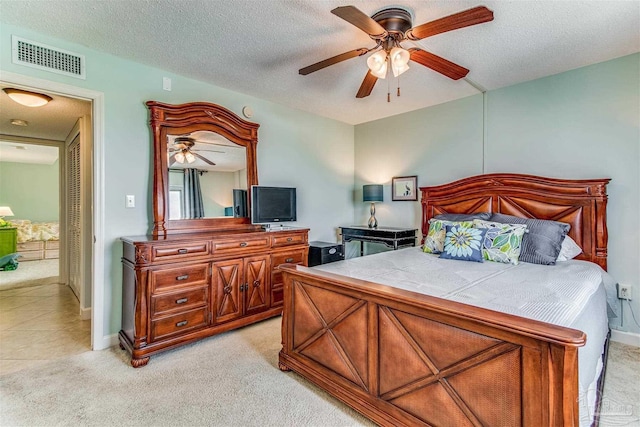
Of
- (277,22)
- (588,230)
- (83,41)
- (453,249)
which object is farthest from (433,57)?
(83,41)

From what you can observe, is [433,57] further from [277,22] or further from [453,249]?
[453,249]

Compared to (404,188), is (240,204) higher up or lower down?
lower down

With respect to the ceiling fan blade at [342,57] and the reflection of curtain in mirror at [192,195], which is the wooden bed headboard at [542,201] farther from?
the reflection of curtain in mirror at [192,195]

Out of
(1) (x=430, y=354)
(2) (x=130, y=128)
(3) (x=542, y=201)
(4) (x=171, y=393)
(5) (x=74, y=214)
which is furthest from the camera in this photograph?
(5) (x=74, y=214)

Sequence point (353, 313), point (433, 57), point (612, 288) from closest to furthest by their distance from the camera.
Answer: point (353, 313), point (433, 57), point (612, 288)

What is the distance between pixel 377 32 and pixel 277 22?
745 mm

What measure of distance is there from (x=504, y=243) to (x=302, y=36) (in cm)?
233

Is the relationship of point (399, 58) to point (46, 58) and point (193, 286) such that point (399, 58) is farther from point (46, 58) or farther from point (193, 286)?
point (46, 58)

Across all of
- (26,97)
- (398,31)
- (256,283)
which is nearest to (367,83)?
(398,31)

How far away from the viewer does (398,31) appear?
2049 mm

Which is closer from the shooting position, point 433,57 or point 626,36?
point 433,57

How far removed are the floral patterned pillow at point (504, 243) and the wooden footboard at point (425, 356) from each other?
1402 millimetres

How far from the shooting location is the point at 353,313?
1.81 meters

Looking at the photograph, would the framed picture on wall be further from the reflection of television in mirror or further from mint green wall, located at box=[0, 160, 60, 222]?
mint green wall, located at box=[0, 160, 60, 222]
